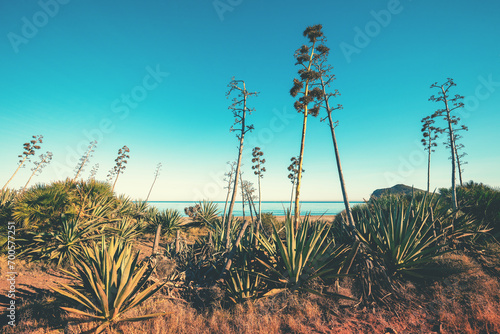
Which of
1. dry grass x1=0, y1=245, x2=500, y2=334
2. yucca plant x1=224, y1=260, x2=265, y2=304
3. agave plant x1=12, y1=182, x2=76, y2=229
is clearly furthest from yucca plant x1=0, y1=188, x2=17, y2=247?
yucca plant x1=224, y1=260, x2=265, y2=304

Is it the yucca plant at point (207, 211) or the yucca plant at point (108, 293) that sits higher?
the yucca plant at point (207, 211)

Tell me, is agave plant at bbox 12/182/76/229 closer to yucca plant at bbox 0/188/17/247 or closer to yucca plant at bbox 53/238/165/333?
yucca plant at bbox 0/188/17/247

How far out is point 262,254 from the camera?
180 inches

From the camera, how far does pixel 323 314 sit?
12.3 feet

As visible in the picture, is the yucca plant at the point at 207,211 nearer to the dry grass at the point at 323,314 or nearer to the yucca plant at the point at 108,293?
the dry grass at the point at 323,314

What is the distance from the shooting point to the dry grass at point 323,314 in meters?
3.34

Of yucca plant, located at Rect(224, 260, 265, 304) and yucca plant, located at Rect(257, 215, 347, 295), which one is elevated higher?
yucca plant, located at Rect(257, 215, 347, 295)

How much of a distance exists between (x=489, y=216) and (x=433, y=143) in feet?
69.5

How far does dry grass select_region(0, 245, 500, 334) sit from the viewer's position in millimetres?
3340

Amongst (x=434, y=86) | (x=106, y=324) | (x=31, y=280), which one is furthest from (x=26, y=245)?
(x=434, y=86)

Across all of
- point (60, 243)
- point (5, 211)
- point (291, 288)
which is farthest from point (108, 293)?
point (5, 211)

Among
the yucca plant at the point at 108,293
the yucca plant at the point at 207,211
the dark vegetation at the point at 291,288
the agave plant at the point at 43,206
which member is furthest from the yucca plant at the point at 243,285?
the yucca plant at the point at 207,211

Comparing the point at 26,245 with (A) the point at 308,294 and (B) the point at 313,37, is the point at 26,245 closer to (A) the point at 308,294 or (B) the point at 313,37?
(A) the point at 308,294

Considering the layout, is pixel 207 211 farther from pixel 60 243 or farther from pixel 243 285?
pixel 243 285
